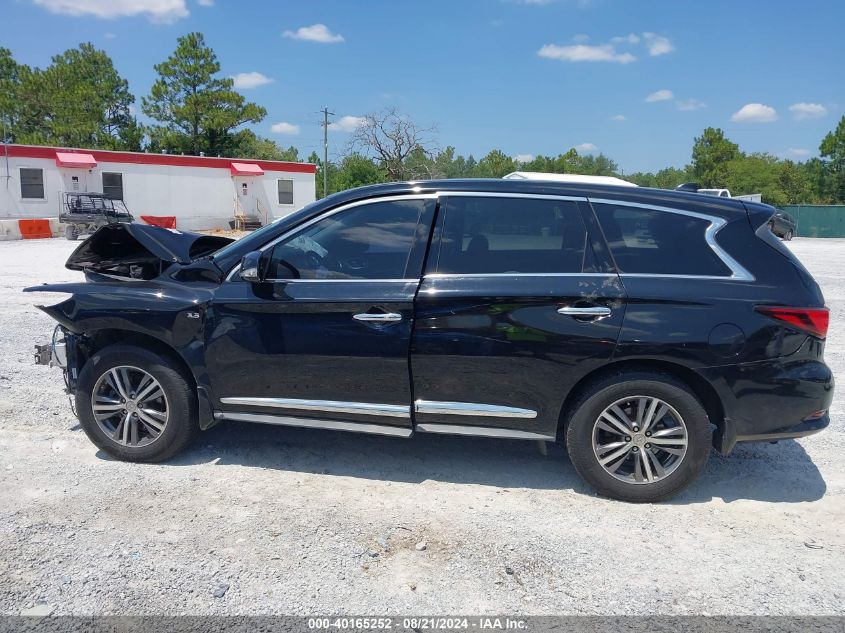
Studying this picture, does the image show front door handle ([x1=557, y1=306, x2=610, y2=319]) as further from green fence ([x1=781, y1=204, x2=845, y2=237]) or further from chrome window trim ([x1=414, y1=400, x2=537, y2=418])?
green fence ([x1=781, y1=204, x2=845, y2=237])

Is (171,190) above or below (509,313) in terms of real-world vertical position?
above

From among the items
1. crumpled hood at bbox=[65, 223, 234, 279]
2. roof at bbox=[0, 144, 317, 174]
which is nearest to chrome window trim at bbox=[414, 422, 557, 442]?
crumpled hood at bbox=[65, 223, 234, 279]

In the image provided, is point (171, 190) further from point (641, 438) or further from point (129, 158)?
point (641, 438)

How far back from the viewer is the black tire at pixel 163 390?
414 centimetres

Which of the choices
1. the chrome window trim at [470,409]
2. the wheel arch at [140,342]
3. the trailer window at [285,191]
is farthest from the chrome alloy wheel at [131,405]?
the trailer window at [285,191]

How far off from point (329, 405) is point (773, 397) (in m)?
2.63

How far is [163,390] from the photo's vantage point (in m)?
4.16

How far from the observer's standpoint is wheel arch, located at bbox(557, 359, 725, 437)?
3.71m

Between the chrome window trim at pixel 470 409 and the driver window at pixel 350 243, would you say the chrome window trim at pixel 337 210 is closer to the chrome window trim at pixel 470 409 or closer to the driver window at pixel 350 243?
the driver window at pixel 350 243

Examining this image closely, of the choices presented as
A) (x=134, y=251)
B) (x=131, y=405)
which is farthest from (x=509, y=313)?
(x=134, y=251)

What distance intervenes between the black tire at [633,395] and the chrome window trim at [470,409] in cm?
30

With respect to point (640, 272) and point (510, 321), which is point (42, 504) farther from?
point (640, 272)

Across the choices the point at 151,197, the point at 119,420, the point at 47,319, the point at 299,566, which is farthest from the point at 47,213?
the point at 299,566

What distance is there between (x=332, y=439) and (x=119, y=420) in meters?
1.48
